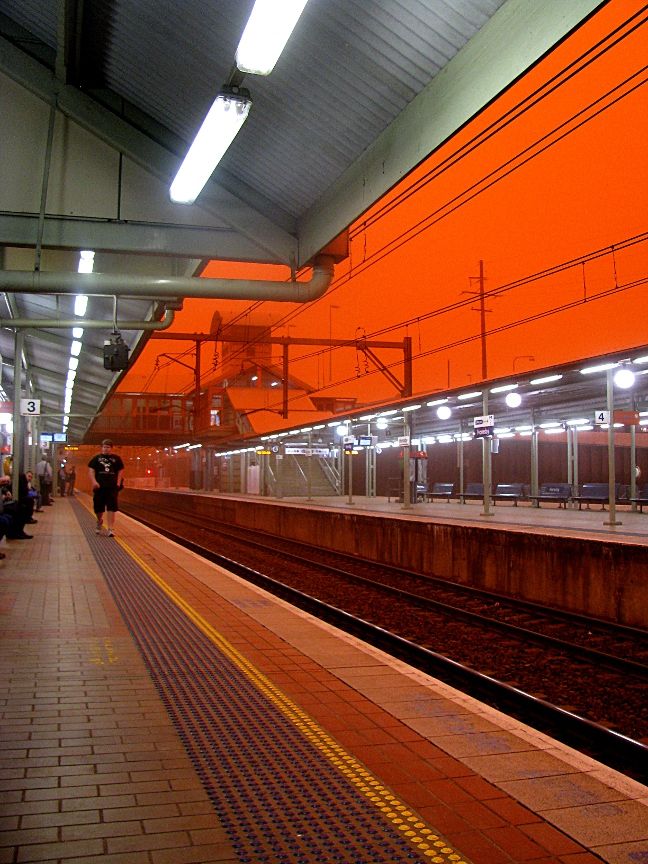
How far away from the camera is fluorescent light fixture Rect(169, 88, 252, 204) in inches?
231

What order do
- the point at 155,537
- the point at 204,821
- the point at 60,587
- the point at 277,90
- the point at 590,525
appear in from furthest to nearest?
the point at 155,537, the point at 590,525, the point at 60,587, the point at 277,90, the point at 204,821

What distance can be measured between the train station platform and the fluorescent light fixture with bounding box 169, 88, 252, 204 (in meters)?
4.02

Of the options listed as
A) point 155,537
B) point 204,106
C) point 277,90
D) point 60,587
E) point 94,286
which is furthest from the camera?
point 155,537

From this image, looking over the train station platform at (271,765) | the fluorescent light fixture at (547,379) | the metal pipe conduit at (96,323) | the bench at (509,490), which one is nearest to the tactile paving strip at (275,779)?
the train station platform at (271,765)

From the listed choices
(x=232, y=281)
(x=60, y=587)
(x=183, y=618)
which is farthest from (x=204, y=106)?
(x=60, y=587)

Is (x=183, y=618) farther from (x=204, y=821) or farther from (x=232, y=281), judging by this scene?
(x=204, y=821)

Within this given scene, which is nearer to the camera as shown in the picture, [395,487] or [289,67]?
[289,67]

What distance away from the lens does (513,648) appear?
8.68 meters

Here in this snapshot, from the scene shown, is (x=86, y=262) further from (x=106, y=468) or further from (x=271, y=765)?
(x=271, y=765)

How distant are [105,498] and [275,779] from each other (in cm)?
1280

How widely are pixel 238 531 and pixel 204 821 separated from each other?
79.4 ft

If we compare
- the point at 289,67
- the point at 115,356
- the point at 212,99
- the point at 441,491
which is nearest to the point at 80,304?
the point at 115,356

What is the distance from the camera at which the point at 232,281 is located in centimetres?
879

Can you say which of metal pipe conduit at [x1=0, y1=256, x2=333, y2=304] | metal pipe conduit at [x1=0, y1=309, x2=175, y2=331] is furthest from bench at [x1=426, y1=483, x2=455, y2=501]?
metal pipe conduit at [x1=0, y1=256, x2=333, y2=304]
